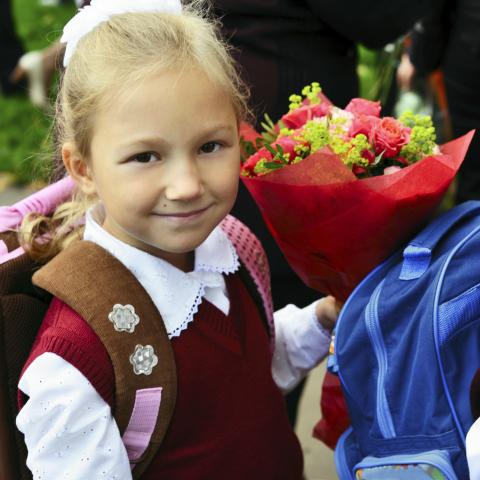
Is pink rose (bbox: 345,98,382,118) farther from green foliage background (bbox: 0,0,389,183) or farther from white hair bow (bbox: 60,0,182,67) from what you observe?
green foliage background (bbox: 0,0,389,183)

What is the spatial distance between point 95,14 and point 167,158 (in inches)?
13.8

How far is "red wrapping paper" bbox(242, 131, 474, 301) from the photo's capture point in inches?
61.6

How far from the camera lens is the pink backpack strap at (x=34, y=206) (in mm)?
1801

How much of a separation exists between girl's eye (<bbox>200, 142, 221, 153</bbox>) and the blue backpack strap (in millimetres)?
404

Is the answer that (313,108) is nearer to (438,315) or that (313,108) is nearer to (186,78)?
(186,78)

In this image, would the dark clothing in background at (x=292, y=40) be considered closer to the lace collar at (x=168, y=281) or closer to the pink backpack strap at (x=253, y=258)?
the pink backpack strap at (x=253, y=258)

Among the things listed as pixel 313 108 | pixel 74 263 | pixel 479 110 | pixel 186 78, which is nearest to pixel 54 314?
pixel 74 263

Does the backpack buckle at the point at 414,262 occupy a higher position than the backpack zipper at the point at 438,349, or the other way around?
the backpack buckle at the point at 414,262

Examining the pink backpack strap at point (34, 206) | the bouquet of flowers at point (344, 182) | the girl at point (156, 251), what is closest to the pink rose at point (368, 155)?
the bouquet of flowers at point (344, 182)

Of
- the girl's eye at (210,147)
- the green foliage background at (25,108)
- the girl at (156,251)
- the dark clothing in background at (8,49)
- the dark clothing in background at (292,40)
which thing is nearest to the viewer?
the girl at (156,251)

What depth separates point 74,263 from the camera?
164cm

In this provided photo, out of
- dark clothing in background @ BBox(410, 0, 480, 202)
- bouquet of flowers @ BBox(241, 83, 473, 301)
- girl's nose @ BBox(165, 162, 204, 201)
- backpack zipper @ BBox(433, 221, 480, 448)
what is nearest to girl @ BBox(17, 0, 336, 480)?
girl's nose @ BBox(165, 162, 204, 201)

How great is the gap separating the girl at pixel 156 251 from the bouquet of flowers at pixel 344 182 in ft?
0.30

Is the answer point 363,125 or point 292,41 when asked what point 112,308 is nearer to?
point 363,125
